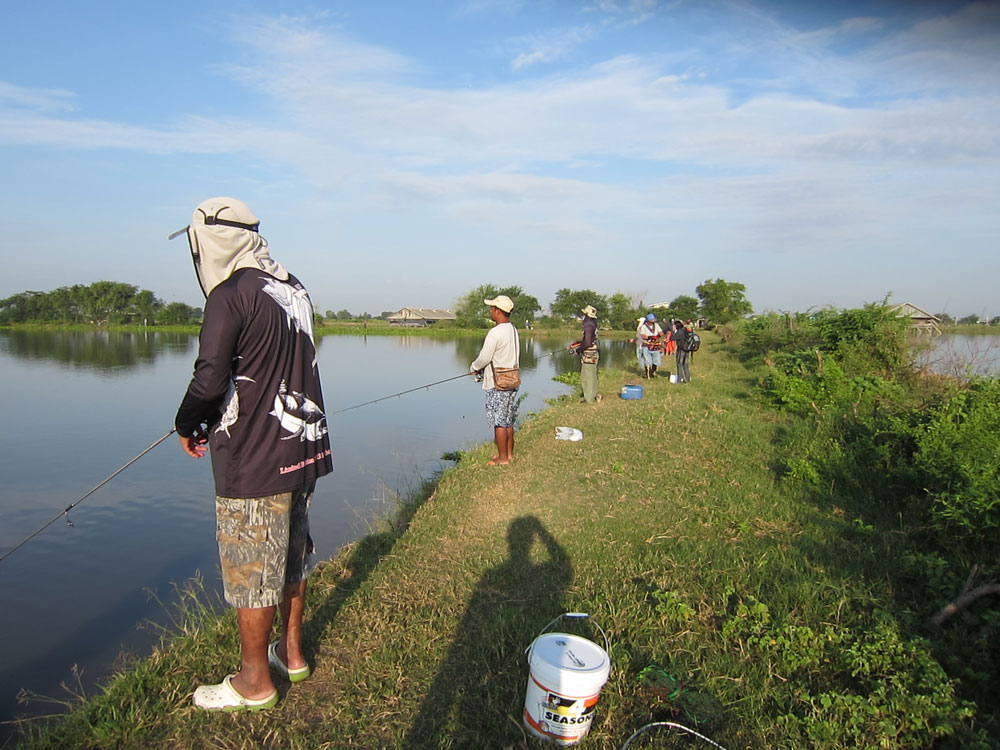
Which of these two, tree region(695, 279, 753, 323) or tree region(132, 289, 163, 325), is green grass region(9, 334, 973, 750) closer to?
tree region(695, 279, 753, 323)

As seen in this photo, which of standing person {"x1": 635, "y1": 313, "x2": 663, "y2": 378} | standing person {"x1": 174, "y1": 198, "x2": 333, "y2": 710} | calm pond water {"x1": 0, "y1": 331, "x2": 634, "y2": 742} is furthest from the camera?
standing person {"x1": 635, "y1": 313, "x2": 663, "y2": 378}

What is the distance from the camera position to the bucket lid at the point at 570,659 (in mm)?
2211

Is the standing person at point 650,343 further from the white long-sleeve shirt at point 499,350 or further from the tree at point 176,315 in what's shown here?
the tree at point 176,315

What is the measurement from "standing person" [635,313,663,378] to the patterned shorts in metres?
8.23

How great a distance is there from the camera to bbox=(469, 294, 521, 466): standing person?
608 centimetres

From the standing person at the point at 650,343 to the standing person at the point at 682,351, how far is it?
812 millimetres

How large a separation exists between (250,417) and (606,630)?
82.3 inches

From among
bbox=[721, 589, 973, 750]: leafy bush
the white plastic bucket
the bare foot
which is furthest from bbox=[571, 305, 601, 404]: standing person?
the bare foot

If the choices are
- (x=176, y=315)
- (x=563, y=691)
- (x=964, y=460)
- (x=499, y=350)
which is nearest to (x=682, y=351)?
(x=499, y=350)

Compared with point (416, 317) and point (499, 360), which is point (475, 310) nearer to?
point (416, 317)

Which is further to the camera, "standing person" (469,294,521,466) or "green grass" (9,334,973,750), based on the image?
"standing person" (469,294,521,466)

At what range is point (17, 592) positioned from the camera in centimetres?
520

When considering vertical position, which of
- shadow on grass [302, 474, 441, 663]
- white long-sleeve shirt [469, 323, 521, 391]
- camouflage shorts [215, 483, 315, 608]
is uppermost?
white long-sleeve shirt [469, 323, 521, 391]

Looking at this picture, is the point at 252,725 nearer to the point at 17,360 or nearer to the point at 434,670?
the point at 434,670
